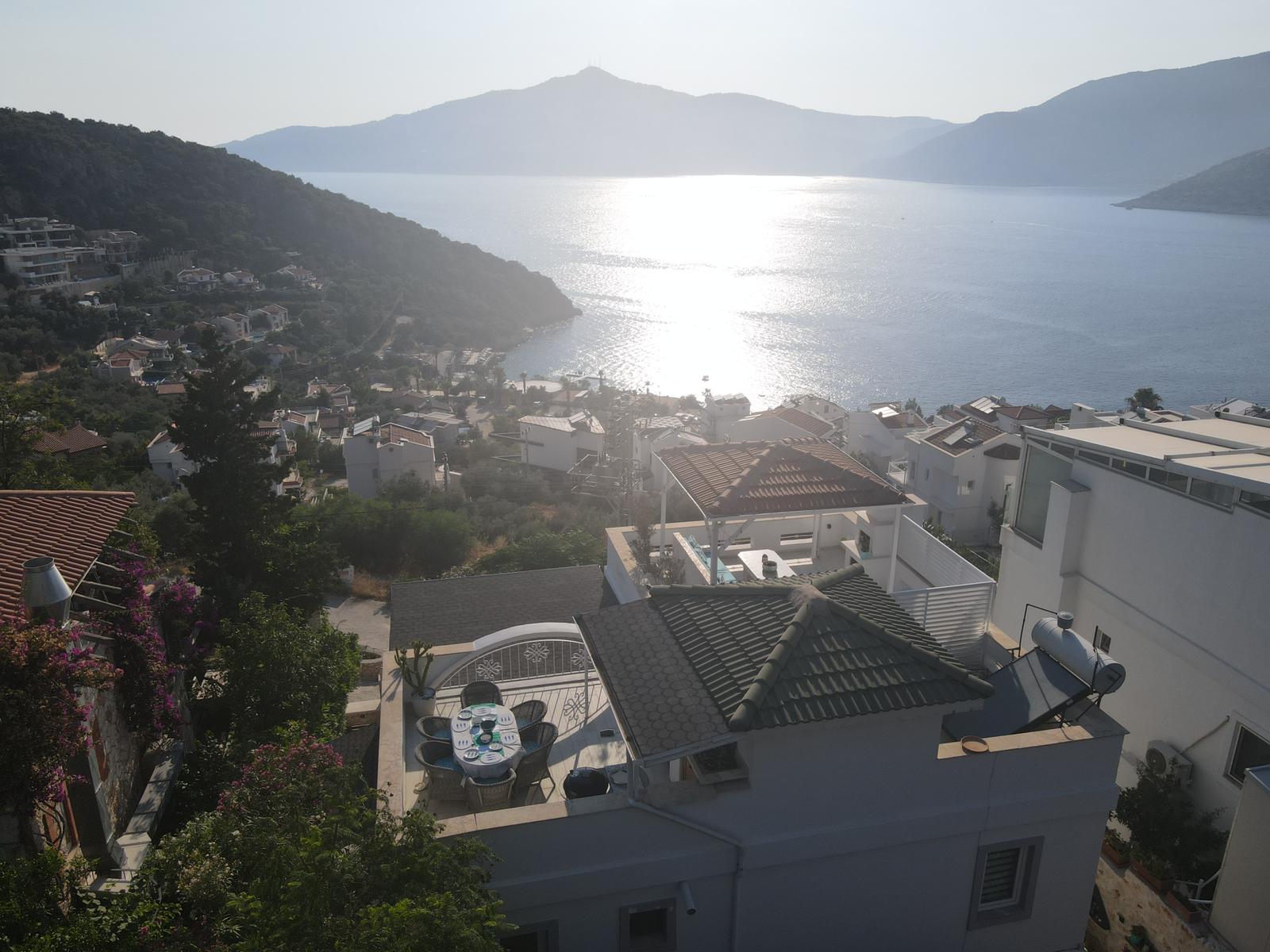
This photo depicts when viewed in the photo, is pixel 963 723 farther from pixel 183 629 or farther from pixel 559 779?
pixel 183 629

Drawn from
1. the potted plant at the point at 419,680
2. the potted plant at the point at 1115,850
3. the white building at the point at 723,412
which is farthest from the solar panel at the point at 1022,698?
the white building at the point at 723,412

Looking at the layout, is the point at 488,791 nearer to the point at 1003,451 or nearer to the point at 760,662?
the point at 760,662

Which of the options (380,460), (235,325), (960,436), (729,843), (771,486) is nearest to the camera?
(729,843)

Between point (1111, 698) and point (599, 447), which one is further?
point (599, 447)

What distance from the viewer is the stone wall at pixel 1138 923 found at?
7543 millimetres

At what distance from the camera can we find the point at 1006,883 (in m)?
6.31

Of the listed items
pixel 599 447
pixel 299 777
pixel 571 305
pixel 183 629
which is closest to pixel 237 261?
pixel 571 305

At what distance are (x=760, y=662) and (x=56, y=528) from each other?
256 inches

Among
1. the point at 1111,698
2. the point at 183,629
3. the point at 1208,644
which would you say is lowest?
the point at 1111,698

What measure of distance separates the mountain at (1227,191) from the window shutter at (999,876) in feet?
664

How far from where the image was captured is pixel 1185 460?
891 centimetres

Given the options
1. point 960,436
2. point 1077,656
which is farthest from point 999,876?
point 960,436

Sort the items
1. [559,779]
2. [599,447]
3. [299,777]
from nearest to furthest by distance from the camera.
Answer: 1. [299,777]
2. [559,779]
3. [599,447]

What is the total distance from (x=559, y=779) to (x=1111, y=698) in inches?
284
